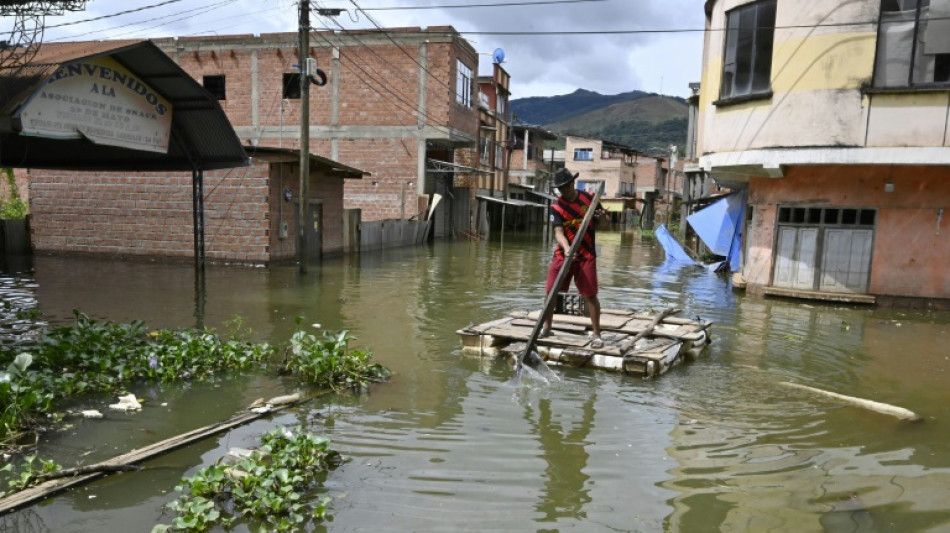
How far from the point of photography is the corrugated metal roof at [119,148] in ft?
25.0

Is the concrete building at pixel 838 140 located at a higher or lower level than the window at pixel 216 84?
lower

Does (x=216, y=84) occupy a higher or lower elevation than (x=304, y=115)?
higher

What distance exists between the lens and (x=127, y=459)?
4438mm

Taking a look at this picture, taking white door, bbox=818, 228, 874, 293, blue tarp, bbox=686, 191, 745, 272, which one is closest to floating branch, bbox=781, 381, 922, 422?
white door, bbox=818, 228, 874, 293

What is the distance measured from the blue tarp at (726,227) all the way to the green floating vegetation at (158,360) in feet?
42.7

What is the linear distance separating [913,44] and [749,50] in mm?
2704

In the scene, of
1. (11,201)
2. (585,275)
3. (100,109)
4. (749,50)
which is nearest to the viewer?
(585,275)

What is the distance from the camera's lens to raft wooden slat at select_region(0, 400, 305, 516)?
3822mm

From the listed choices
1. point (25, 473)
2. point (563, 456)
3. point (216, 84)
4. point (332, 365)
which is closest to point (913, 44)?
point (563, 456)

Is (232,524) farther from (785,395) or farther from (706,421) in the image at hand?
(785,395)

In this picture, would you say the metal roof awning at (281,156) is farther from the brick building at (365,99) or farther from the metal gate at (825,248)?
the metal gate at (825,248)

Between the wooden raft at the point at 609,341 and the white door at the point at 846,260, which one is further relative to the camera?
the white door at the point at 846,260

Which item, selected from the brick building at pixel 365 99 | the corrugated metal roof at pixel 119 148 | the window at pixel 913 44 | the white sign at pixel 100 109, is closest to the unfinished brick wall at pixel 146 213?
the corrugated metal roof at pixel 119 148

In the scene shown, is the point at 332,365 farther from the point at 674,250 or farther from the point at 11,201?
the point at 11,201
